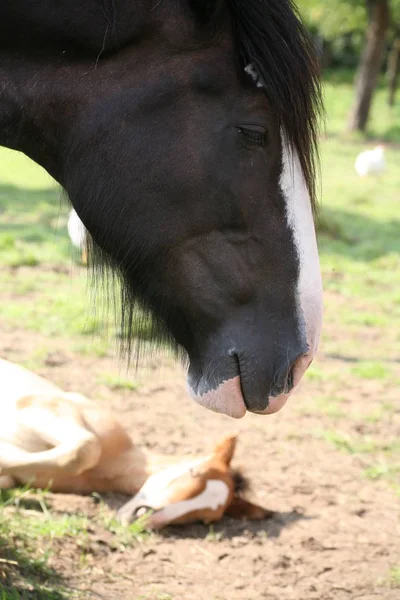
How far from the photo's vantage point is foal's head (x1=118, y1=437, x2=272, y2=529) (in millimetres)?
3832

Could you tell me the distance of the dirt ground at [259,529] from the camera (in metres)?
3.37

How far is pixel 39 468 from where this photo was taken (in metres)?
3.82

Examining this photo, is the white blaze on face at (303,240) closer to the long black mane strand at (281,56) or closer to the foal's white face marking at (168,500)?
the long black mane strand at (281,56)

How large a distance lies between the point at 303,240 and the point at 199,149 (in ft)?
1.23

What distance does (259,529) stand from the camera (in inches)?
153

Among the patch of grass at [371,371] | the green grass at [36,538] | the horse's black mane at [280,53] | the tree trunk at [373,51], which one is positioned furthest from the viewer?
the tree trunk at [373,51]

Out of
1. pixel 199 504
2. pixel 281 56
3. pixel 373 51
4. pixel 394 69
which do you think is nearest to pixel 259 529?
pixel 199 504

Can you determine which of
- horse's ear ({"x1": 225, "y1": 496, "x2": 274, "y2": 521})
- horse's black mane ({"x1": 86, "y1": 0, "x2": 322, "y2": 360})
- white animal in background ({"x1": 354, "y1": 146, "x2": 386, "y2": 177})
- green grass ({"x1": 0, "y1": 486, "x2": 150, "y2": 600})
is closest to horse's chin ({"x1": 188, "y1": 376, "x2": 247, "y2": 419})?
horse's black mane ({"x1": 86, "y1": 0, "x2": 322, "y2": 360})

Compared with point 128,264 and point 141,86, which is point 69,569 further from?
point 141,86

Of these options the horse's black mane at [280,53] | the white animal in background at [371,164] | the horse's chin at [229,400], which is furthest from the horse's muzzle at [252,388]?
the white animal in background at [371,164]

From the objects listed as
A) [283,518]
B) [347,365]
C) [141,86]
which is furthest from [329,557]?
[347,365]

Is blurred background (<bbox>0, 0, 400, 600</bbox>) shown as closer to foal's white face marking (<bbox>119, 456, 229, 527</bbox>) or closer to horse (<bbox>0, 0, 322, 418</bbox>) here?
foal's white face marking (<bbox>119, 456, 229, 527</bbox>)

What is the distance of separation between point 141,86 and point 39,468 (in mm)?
2026

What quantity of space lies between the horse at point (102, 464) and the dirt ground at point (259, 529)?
9 centimetres
